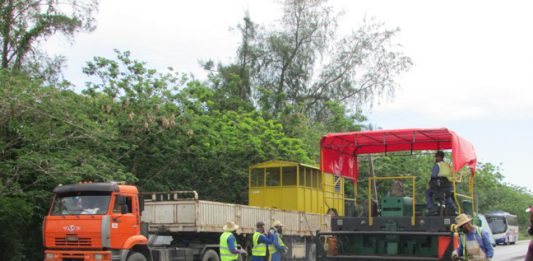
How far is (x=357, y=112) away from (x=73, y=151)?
957 inches

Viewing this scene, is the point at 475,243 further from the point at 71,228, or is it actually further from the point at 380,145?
the point at 71,228

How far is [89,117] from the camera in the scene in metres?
20.3

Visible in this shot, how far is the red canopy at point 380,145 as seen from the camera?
1307cm

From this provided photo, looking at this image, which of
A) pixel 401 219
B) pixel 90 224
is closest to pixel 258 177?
pixel 90 224

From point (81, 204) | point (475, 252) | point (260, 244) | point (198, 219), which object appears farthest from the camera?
point (198, 219)

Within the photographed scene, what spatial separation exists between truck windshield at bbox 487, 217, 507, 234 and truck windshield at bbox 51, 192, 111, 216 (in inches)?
1536

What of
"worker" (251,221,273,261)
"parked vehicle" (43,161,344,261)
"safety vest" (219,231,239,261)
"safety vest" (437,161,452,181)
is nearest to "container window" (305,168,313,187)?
"parked vehicle" (43,161,344,261)

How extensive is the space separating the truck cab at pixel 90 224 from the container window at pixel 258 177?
10606 millimetres

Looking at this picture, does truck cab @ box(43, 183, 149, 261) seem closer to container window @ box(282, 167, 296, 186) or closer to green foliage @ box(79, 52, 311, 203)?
green foliage @ box(79, 52, 311, 203)

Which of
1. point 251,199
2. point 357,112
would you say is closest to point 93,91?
point 251,199

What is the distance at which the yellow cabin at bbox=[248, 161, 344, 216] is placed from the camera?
968 inches

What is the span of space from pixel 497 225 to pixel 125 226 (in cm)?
3877

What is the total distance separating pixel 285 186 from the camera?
80.9 feet

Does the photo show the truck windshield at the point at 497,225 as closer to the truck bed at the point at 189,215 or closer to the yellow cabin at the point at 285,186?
the yellow cabin at the point at 285,186
